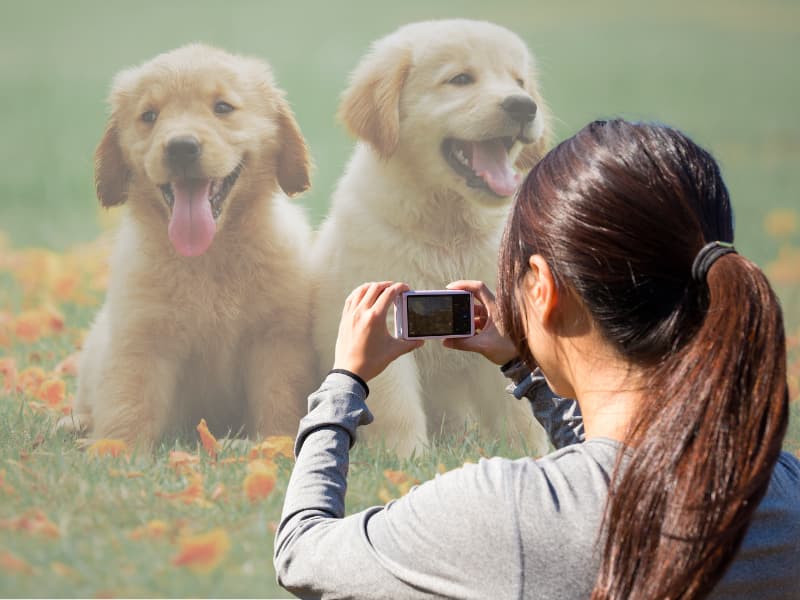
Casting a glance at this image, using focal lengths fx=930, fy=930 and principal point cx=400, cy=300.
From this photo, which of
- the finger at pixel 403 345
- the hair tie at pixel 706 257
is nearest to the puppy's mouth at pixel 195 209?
the finger at pixel 403 345

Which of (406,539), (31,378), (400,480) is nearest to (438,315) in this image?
(406,539)

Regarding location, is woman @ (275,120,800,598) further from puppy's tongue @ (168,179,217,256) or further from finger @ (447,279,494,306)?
puppy's tongue @ (168,179,217,256)

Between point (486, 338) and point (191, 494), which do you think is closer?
point (486, 338)

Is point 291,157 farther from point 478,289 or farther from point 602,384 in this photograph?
point 602,384

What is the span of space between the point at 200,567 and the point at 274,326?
26.4 inches

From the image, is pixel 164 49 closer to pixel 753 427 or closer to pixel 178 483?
pixel 178 483

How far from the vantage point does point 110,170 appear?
2.55m

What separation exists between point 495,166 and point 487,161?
3 centimetres

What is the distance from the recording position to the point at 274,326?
259 centimetres

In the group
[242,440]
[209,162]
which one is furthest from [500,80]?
[242,440]

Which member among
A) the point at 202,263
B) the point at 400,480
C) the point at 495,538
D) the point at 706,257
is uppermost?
the point at 706,257

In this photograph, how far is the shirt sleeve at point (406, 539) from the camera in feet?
3.07

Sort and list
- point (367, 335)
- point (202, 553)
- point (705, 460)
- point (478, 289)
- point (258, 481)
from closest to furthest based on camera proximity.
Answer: point (705, 460)
point (367, 335)
point (478, 289)
point (202, 553)
point (258, 481)

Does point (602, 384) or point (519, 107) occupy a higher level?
point (519, 107)
